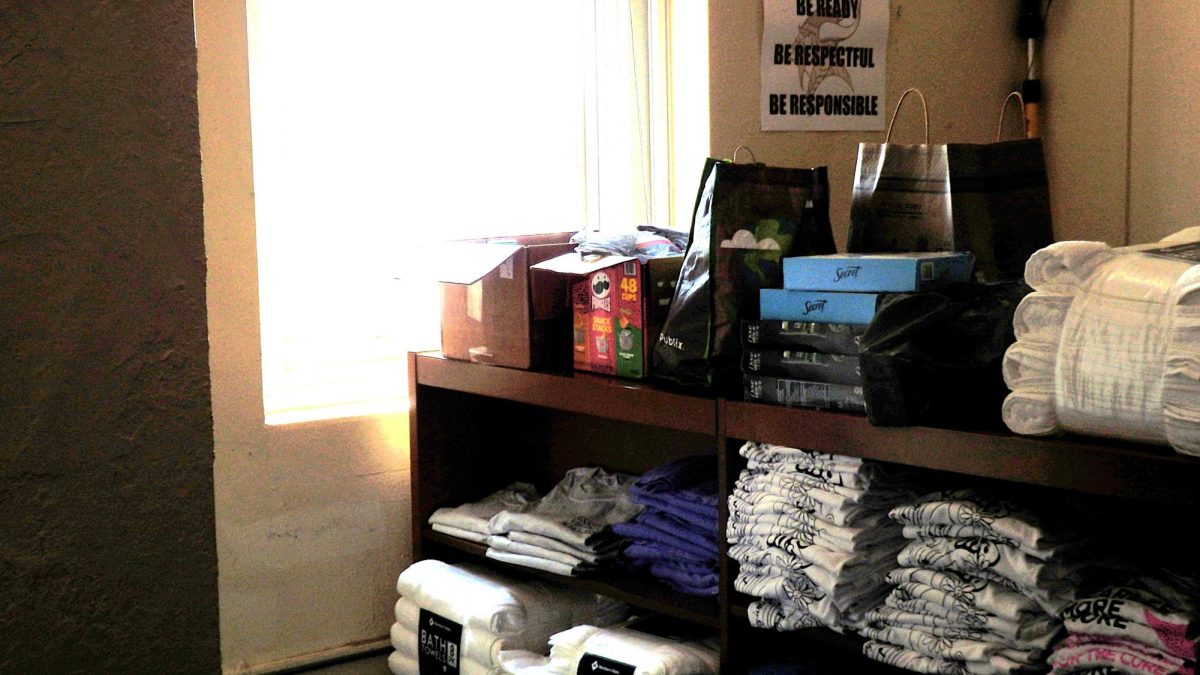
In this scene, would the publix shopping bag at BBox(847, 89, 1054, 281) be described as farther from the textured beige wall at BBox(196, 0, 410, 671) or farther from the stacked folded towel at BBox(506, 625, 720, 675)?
the textured beige wall at BBox(196, 0, 410, 671)

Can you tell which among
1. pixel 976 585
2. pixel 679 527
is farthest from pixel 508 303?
pixel 976 585

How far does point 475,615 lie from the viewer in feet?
7.95

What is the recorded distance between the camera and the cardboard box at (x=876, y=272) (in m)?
1.68

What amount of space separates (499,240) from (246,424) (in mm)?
684

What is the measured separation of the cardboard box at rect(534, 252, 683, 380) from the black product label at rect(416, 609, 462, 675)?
639mm

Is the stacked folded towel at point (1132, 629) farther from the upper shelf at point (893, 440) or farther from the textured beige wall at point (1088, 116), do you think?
the textured beige wall at point (1088, 116)

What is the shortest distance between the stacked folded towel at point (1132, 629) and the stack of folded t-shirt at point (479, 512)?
54.0 inches

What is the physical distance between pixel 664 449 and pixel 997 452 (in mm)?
1290

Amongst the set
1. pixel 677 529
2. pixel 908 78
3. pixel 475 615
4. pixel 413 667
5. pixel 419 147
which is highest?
pixel 908 78

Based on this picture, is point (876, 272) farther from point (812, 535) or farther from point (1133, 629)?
point (1133, 629)

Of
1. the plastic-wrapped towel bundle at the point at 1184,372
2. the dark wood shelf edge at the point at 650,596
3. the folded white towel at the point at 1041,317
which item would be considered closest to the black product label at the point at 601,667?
the dark wood shelf edge at the point at 650,596

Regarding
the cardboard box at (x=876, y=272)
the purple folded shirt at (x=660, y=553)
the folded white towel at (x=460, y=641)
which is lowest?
the folded white towel at (x=460, y=641)

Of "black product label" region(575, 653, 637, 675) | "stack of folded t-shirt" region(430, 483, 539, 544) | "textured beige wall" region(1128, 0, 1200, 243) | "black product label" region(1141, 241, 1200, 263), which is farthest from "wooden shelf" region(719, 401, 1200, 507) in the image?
"textured beige wall" region(1128, 0, 1200, 243)

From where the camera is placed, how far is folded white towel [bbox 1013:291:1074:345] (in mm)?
1446
